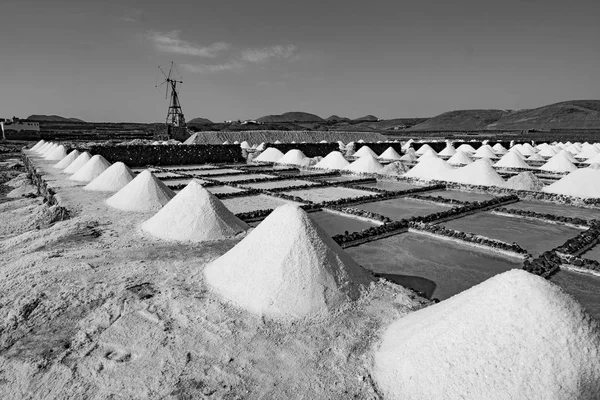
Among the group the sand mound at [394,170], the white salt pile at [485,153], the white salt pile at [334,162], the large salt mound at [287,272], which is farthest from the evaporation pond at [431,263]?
the white salt pile at [485,153]

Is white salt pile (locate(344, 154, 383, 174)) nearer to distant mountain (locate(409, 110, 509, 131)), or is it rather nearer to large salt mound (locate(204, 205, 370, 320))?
large salt mound (locate(204, 205, 370, 320))

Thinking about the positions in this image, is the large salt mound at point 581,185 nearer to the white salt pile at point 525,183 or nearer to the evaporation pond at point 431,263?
the white salt pile at point 525,183

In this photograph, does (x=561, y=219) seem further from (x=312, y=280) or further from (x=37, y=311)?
(x=37, y=311)

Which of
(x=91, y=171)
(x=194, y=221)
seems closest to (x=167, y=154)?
(x=91, y=171)

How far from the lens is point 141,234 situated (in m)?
6.81

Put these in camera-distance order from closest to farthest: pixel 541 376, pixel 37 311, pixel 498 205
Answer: pixel 541 376, pixel 37 311, pixel 498 205

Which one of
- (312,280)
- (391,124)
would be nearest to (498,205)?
(312,280)

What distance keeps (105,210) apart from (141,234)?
2482mm

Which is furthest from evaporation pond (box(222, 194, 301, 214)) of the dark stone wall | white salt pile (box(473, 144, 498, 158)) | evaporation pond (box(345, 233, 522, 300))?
white salt pile (box(473, 144, 498, 158))

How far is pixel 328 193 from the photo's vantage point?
12.2 m

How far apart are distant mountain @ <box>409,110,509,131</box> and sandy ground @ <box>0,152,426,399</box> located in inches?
3195

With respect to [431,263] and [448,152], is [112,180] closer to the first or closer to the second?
[431,263]

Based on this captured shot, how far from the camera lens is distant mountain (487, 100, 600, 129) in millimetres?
64375

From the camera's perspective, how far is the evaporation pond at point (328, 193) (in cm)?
1131
